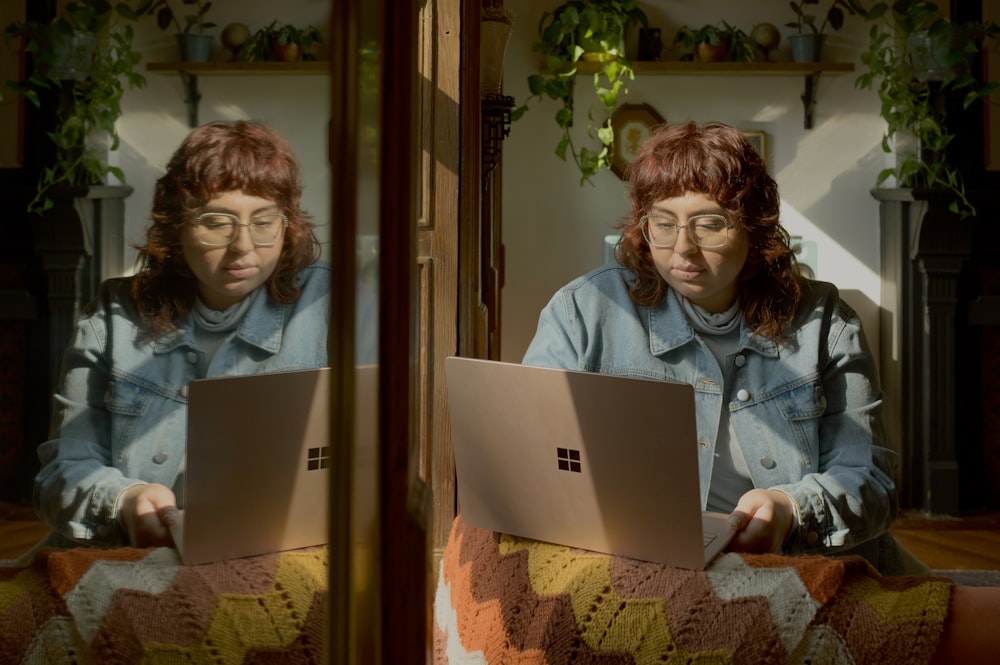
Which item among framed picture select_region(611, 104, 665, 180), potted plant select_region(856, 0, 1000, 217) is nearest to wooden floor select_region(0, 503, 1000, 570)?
potted plant select_region(856, 0, 1000, 217)

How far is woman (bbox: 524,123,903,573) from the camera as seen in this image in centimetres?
147

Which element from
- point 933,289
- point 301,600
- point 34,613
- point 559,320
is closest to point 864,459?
point 559,320

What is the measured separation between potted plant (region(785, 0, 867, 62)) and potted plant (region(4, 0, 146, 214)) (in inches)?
148

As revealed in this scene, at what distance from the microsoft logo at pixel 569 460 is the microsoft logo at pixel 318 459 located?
0.73 meters

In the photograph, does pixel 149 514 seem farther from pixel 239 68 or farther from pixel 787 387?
pixel 787 387

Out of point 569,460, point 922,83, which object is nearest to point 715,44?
point 922,83

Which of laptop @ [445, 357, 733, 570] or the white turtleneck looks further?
the white turtleneck

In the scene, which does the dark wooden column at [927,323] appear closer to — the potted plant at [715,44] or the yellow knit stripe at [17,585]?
the potted plant at [715,44]

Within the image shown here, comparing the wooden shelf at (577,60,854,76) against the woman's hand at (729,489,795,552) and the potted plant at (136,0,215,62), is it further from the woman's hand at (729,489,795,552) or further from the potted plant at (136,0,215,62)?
the potted plant at (136,0,215,62)

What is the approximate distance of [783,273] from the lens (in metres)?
1.57

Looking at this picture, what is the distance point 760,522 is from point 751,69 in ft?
8.87

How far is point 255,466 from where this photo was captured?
28 centimetres

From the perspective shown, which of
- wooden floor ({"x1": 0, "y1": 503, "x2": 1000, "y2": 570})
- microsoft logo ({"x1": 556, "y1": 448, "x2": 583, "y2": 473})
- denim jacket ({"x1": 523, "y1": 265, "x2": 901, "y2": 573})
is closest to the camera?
microsoft logo ({"x1": 556, "y1": 448, "x2": 583, "y2": 473})

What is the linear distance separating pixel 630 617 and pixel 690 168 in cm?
87
